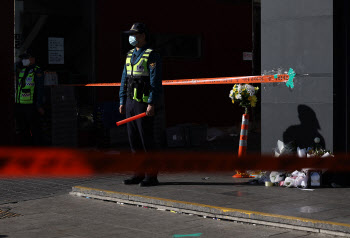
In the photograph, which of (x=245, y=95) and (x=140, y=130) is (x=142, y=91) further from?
(x=245, y=95)

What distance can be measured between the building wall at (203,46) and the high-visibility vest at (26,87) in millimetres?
2847

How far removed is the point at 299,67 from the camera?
33.2 ft

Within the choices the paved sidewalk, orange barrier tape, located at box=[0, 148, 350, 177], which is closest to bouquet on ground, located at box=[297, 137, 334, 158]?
the paved sidewalk

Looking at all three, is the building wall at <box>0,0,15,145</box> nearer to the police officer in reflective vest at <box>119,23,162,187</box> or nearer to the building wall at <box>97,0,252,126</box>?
the building wall at <box>97,0,252,126</box>

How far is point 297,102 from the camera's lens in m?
10.2

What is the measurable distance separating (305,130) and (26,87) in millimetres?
6101

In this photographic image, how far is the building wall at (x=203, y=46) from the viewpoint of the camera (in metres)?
16.7

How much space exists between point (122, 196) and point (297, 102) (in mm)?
2953

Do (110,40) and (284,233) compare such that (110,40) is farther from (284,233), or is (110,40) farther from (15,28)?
(284,233)

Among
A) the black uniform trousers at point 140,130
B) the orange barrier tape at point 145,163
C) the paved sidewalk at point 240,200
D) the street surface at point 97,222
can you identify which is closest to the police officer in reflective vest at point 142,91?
the black uniform trousers at point 140,130

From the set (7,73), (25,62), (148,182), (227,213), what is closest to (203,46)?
(7,73)

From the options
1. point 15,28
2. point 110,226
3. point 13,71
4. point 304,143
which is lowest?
point 110,226

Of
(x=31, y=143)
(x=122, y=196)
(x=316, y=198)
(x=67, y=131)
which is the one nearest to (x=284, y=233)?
(x=316, y=198)

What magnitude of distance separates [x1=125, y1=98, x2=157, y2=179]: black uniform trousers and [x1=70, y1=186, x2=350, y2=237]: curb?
78 cm
